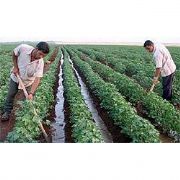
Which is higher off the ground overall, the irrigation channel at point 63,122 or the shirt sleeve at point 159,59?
the shirt sleeve at point 159,59

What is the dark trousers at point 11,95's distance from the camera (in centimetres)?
600

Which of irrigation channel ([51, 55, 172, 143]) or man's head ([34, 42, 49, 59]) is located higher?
man's head ([34, 42, 49, 59])

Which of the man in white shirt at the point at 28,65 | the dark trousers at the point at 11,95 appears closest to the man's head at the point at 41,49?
the man in white shirt at the point at 28,65

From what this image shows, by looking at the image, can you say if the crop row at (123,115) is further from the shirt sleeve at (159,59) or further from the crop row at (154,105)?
the shirt sleeve at (159,59)

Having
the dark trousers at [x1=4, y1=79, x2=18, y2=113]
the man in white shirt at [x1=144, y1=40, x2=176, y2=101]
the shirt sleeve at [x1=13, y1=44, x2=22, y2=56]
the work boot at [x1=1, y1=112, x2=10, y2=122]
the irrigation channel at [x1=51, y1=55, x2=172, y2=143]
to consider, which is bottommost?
the irrigation channel at [x1=51, y1=55, x2=172, y2=143]

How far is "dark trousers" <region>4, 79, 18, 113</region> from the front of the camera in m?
6.00

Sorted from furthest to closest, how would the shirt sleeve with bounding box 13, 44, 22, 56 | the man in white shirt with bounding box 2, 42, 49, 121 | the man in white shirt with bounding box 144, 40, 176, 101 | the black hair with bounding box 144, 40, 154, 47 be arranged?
the man in white shirt with bounding box 144, 40, 176, 101 < the black hair with bounding box 144, 40, 154, 47 < the shirt sleeve with bounding box 13, 44, 22, 56 < the man in white shirt with bounding box 2, 42, 49, 121

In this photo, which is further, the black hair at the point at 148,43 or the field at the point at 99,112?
the black hair at the point at 148,43

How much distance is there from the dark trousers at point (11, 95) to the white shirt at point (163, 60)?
79.8 inches

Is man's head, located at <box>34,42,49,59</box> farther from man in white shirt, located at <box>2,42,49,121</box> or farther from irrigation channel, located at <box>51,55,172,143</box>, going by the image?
irrigation channel, located at <box>51,55,172,143</box>

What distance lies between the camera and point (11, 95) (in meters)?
6.08

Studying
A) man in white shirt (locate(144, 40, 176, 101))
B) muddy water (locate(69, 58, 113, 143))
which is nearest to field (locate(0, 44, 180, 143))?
muddy water (locate(69, 58, 113, 143))
